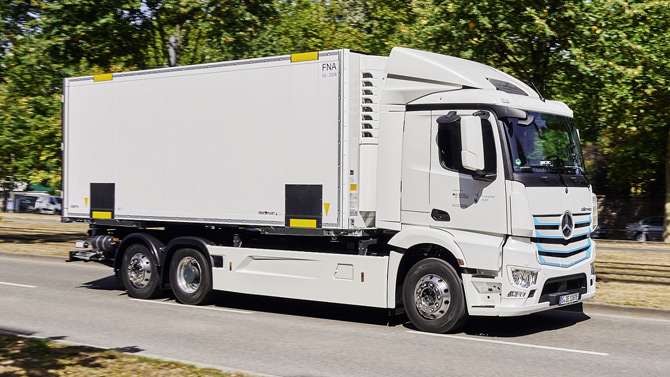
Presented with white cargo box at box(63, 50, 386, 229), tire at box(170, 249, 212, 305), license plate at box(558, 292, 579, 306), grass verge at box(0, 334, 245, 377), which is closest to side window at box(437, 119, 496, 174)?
white cargo box at box(63, 50, 386, 229)

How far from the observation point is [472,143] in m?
9.44

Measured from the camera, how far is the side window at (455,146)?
945 centimetres

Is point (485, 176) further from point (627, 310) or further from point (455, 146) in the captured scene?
point (627, 310)

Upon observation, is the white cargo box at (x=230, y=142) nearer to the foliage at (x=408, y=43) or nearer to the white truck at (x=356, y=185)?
the white truck at (x=356, y=185)

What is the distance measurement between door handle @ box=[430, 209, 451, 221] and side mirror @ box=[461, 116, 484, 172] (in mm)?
690

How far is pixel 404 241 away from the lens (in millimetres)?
10055

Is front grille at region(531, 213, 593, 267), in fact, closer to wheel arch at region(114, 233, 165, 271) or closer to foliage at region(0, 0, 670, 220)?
wheel arch at region(114, 233, 165, 271)

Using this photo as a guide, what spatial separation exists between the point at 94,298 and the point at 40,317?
82.6 inches

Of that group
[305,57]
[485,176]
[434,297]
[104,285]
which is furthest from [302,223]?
[104,285]

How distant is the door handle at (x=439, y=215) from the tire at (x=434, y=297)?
51cm

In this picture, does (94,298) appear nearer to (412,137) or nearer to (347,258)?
(347,258)

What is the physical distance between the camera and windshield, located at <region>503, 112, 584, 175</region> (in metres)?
9.58

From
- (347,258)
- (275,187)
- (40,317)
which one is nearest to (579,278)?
(347,258)

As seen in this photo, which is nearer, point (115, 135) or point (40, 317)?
point (40, 317)
